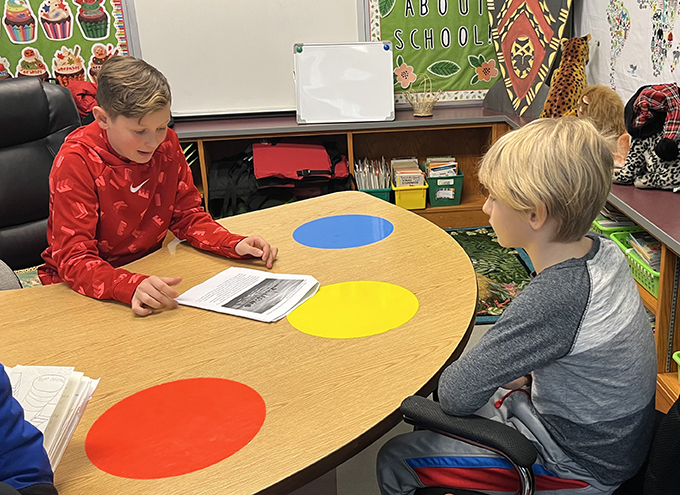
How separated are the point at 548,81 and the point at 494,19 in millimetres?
644

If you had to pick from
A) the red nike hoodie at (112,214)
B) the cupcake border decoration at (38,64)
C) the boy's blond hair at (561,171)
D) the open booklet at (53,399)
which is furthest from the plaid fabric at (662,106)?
the cupcake border decoration at (38,64)

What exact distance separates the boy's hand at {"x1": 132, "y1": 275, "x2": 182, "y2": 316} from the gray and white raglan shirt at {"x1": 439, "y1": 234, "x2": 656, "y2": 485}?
65 cm

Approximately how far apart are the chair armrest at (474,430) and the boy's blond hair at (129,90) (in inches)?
37.7

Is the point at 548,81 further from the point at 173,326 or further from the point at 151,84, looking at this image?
the point at 173,326

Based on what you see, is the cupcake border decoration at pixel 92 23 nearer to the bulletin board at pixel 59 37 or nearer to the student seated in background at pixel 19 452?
the bulletin board at pixel 59 37

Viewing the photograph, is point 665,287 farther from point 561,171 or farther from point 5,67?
point 5,67

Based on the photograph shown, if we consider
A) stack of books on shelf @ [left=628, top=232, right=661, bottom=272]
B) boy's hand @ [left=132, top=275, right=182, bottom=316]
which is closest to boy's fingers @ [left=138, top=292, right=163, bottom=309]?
boy's hand @ [left=132, top=275, right=182, bottom=316]

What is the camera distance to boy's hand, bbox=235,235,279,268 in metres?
1.59

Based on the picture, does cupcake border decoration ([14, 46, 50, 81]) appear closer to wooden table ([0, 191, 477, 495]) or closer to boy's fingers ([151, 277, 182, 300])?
wooden table ([0, 191, 477, 495])

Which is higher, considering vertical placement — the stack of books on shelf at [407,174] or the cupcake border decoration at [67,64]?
the cupcake border decoration at [67,64]

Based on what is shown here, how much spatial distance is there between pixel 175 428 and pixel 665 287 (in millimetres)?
1493

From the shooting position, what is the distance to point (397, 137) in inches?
154

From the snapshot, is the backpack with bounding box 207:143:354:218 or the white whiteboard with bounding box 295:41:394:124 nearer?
the backpack with bounding box 207:143:354:218

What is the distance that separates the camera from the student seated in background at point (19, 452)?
0.68m
